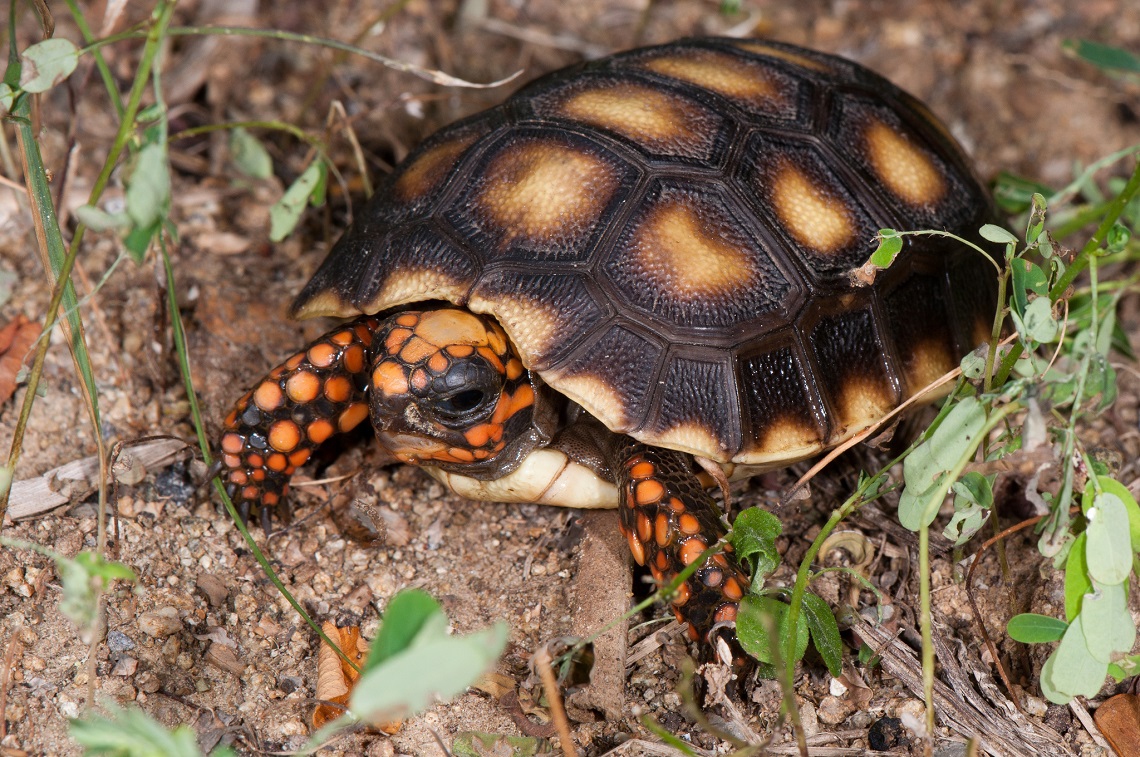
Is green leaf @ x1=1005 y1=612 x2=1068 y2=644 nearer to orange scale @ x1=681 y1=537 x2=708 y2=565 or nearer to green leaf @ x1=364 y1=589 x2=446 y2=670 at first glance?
orange scale @ x1=681 y1=537 x2=708 y2=565

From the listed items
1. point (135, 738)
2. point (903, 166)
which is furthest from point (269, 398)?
point (903, 166)

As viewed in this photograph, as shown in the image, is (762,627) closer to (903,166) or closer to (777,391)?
(777,391)

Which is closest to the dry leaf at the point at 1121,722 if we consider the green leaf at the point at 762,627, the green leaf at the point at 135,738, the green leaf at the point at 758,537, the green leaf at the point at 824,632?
the green leaf at the point at 824,632

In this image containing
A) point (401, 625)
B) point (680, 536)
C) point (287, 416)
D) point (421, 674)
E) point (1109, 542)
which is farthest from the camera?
point (287, 416)

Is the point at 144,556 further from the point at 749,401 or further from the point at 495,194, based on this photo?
the point at 749,401

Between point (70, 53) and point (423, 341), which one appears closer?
point (70, 53)

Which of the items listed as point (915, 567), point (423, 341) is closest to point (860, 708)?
point (915, 567)

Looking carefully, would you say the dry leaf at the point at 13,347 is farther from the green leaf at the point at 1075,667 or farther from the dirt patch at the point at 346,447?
the green leaf at the point at 1075,667
